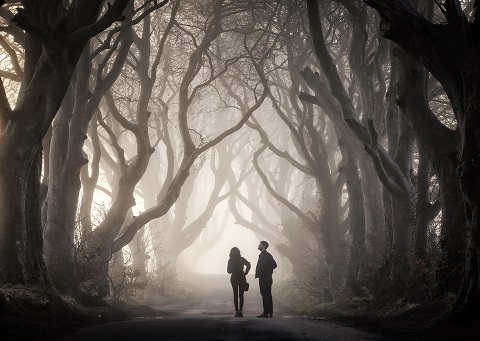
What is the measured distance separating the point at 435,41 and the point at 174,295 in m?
17.6

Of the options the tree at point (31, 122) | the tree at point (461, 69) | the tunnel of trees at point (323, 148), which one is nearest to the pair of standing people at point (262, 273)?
the tunnel of trees at point (323, 148)

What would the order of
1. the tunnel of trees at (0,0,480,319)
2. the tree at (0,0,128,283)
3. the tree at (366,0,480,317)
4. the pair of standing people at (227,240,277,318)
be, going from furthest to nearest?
1. the pair of standing people at (227,240,277,318)
2. the tree at (0,0,128,283)
3. the tunnel of trees at (0,0,480,319)
4. the tree at (366,0,480,317)

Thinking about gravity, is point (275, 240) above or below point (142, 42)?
below

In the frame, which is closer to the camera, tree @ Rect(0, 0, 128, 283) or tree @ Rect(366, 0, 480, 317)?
tree @ Rect(366, 0, 480, 317)

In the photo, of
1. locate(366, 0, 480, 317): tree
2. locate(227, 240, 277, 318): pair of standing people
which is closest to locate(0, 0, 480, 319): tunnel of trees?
locate(366, 0, 480, 317): tree

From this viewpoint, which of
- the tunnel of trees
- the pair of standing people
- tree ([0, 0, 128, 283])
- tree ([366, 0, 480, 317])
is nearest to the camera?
tree ([366, 0, 480, 317])

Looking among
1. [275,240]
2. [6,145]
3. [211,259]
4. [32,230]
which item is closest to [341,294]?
[32,230]

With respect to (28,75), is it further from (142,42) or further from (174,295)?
(174,295)

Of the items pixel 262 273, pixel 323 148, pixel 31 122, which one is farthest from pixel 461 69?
pixel 323 148

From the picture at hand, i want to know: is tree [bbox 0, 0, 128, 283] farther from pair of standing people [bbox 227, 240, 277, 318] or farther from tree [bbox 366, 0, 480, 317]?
pair of standing people [bbox 227, 240, 277, 318]

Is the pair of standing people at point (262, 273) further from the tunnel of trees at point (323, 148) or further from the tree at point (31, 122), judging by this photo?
the tree at point (31, 122)

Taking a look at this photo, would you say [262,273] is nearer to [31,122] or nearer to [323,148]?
[323,148]

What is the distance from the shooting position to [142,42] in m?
14.6

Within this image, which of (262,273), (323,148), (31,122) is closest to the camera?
(31,122)
